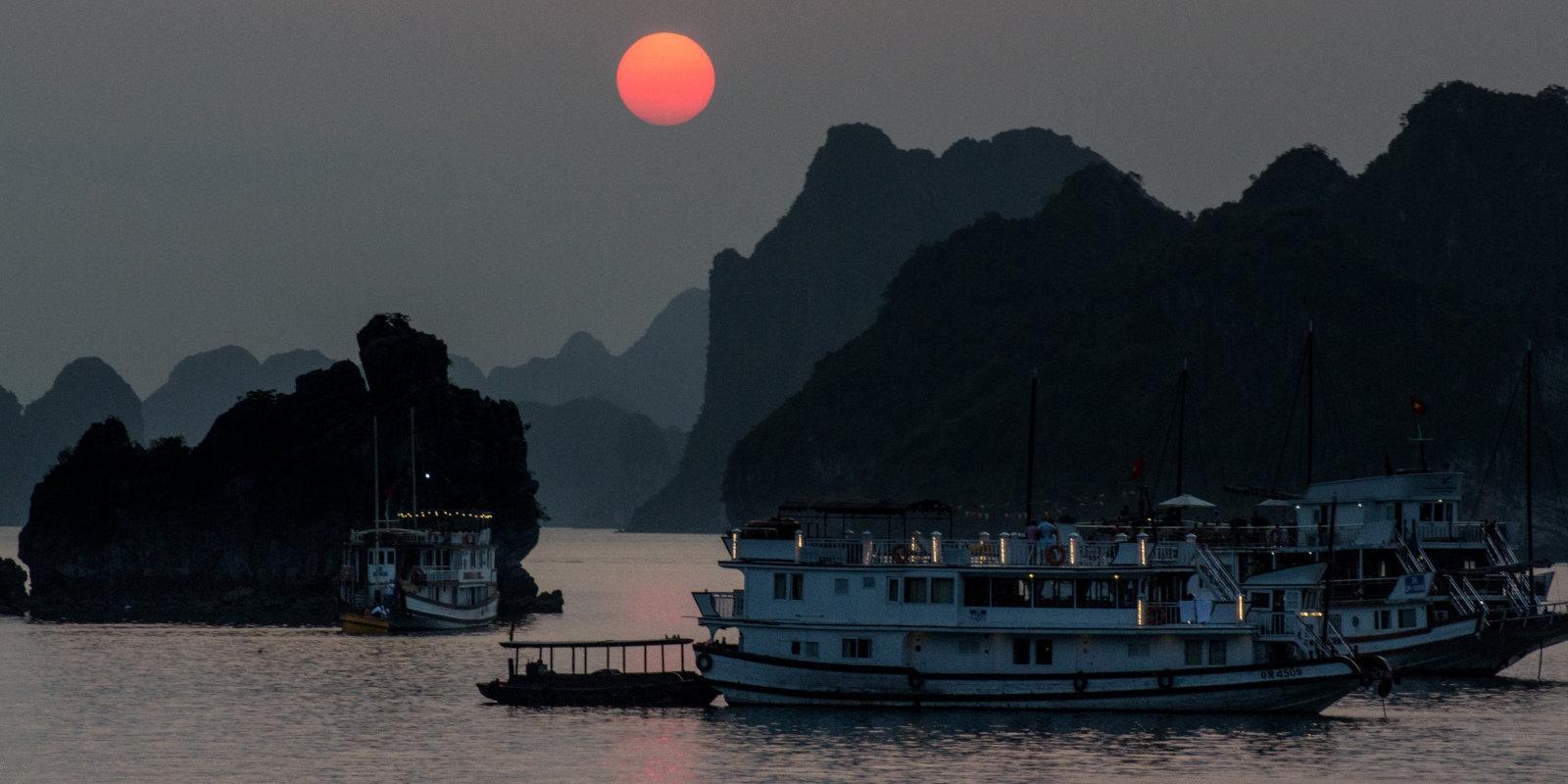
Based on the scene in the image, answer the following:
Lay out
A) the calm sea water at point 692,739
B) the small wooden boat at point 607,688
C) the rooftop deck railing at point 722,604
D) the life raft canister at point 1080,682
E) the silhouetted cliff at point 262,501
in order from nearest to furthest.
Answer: the calm sea water at point 692,739, the life raft canister at point 1080,682, the rooftop deck railing at point 722,604, the small wooden boat at point 607,688, the silhouetted cliff at point 262,501

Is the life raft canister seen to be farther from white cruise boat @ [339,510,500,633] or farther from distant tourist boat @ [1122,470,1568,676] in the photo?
white cruise boat @ [339,510,500,633]

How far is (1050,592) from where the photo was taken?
2403 inches

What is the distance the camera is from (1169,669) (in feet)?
198

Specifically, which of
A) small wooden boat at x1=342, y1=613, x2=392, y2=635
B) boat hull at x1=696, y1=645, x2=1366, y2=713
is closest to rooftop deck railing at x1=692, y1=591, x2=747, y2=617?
boat hull at x1=696, y1=645, x2=1366, y2=713

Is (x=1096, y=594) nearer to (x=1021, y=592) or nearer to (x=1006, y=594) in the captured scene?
(x=1021, y=592)

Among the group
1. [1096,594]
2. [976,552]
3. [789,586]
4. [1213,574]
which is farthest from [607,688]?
[1213,574]

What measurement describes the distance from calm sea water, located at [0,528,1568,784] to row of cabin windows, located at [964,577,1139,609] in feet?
11.7

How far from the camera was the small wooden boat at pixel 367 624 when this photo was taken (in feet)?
350

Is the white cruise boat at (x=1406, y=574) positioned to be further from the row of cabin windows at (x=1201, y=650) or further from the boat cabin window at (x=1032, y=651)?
the boat cabin window at (x=1032, y=651)

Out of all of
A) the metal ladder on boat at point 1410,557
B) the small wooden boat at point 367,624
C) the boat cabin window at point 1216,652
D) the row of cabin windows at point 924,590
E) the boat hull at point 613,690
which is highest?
the metal ladder on boat at point 1410,557

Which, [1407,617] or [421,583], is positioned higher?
[421,583]

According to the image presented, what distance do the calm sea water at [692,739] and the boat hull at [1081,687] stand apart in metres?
0.58

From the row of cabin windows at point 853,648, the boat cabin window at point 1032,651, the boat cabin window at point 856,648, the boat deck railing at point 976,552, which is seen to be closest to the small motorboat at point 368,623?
the boat deck railing at point 976,552

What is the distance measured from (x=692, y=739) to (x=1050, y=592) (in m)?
11.9
